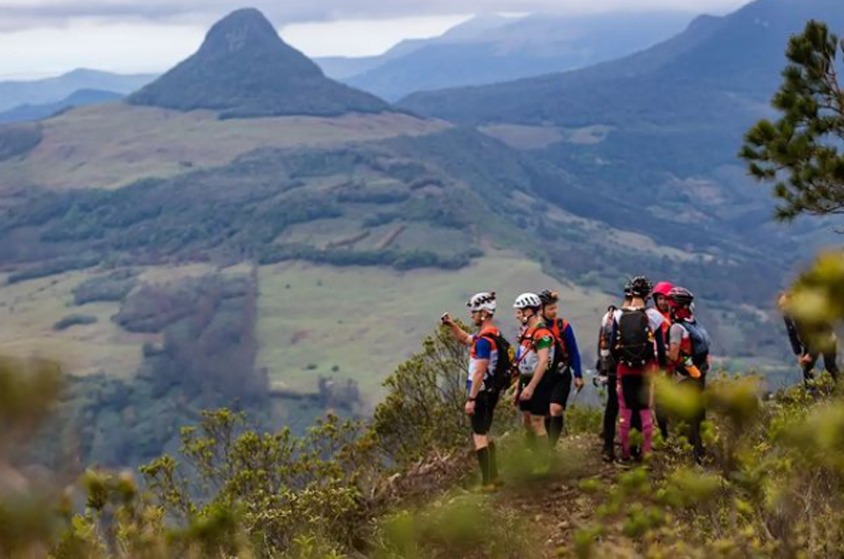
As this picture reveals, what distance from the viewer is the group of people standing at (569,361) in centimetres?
929

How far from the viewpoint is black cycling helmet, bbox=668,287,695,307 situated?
9.52m

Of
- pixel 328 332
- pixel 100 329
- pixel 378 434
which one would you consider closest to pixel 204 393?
pixel 328 332

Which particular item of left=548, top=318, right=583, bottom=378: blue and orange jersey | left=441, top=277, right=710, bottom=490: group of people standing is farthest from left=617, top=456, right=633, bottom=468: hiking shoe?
left=548, top=318, right=583, bottom=378: blue and orange jersey

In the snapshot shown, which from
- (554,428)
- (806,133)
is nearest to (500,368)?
(554,428)

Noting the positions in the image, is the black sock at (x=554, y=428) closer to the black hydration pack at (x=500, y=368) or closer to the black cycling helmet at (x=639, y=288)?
the black hydration pack at (x=500, y=368)

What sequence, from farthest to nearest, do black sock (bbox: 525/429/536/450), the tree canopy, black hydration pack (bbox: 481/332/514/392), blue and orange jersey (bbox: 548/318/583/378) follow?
1. the tree canopy
2. black sock (bbox: 525/429/536/450)
3. blue and orange jersey (bbox: 548/318/583/378)
4. black hydration pack (bbox: 481/332/514/392)

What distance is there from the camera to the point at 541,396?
10.0m

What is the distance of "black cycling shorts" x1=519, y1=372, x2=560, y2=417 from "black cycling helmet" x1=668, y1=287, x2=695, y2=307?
4.62 feet

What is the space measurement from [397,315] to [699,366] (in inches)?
7481

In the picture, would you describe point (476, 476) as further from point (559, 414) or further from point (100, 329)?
point (100, 329)

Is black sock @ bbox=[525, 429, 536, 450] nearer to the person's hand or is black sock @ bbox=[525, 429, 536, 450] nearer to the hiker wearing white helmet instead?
the hiker wearing white helmet

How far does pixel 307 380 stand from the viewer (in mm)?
160500

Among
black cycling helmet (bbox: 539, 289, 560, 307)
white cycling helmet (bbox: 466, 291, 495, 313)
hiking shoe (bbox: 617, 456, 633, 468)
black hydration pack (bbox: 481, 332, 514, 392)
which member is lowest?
hiking shoe (bbox: 617, 456, 633, 468)

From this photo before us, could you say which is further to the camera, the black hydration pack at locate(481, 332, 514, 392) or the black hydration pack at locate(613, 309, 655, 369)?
the black hydration pack at locate(481, 332, 514, 392)
